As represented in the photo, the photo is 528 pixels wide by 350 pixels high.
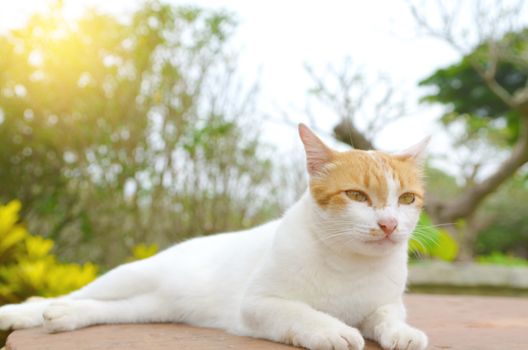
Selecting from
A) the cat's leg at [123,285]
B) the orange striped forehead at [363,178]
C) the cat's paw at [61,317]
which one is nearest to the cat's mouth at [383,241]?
the orange striped forehead at [363,178]

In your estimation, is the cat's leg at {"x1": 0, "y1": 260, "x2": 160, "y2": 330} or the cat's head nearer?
the cat's head

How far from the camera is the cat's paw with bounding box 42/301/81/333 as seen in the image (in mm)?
2227

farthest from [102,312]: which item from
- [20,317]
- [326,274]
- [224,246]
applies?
[326,274]

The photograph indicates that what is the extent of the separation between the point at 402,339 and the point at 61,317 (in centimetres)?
136

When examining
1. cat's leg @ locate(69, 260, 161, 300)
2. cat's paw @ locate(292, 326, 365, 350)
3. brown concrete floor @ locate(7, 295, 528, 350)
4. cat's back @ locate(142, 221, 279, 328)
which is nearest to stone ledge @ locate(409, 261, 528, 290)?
brown concrete floor @ locate(7, 295, 528, 350)

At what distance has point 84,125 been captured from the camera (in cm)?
493

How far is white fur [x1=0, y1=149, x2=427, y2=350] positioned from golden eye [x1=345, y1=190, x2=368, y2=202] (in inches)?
1.5

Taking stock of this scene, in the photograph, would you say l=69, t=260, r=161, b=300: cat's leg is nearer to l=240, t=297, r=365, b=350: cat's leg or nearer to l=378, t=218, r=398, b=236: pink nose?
l=240, t=297, r=365, b=350: cat's leg

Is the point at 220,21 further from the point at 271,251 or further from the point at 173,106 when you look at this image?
the point at 271,251

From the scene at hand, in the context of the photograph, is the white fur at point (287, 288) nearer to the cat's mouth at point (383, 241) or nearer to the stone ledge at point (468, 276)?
the cat's mouth at point (383, 241)

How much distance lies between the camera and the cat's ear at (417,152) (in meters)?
2.22

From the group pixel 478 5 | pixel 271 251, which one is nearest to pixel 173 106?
pixel 271 251

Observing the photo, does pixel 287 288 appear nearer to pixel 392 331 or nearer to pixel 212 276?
pixel 392 331

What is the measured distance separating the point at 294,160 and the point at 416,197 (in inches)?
157
